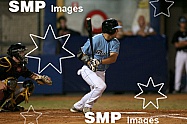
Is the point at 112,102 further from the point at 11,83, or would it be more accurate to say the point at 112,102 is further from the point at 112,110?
the point at 11,83

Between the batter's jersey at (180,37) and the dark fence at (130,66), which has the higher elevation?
the batter's jersey at (180,37)

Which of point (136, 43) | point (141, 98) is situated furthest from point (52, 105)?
point (136, 43)

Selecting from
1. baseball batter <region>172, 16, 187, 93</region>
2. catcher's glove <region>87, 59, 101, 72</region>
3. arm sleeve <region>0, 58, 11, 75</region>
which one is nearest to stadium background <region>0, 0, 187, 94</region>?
baseball batter <region>172, 16, 187, 93</region>

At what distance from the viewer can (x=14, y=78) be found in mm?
7051

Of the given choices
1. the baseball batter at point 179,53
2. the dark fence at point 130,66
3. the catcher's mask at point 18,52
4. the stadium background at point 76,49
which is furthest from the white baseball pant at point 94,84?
the baseball batter at point 179,53

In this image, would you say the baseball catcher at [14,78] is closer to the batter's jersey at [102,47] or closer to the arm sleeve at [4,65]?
the arm sleeve at [4,65]

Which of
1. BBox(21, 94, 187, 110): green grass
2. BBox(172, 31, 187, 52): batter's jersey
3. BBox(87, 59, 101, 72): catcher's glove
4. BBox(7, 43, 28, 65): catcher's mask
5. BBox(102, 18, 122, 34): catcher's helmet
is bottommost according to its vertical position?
BBox(21, 94, 187, 110): green grass

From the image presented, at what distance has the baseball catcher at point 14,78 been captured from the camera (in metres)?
6.88

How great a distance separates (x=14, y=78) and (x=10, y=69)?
5.5 inches

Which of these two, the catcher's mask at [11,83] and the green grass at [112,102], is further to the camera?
the green grass at [112,102]

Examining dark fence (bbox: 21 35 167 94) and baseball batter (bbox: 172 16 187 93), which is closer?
dark fence (bbox: 21 35 167 94)

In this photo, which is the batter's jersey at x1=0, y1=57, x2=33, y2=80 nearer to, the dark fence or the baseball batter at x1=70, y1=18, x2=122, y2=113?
the baseball batter at x1=70, y1=18, x2=122, y2=113

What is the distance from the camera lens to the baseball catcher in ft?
22.6

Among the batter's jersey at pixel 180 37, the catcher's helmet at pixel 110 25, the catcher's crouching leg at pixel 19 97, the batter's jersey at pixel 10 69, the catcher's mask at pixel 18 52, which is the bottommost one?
the catcher's crouching leg at pixel 19 97
